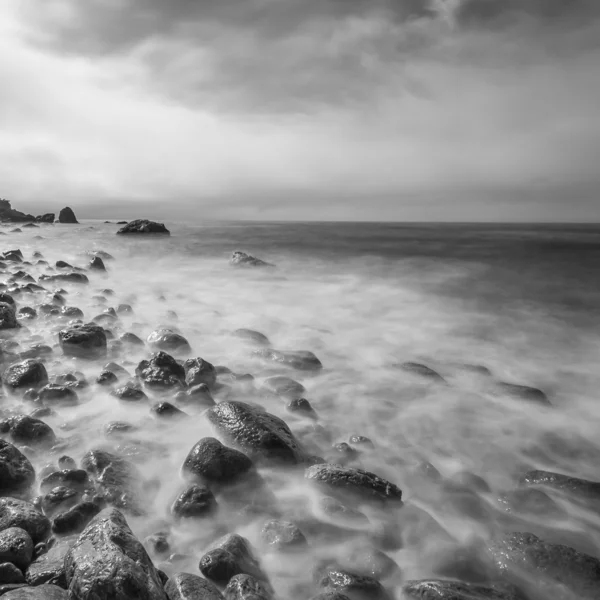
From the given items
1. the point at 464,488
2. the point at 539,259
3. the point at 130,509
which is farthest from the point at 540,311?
the point at 539,259

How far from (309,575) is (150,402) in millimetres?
2554

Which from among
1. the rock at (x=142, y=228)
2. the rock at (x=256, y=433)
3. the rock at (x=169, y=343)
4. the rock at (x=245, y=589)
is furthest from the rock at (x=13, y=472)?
the rock at (x=142, y=228)

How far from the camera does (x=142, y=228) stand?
3775 cm

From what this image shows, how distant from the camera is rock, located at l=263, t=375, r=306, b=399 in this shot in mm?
4777

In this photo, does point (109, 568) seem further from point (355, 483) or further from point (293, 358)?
point (293, 358)

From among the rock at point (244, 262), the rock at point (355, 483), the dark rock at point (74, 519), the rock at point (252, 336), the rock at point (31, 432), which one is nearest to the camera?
the dark rock at point (74, 519)

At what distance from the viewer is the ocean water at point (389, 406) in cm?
A: 284

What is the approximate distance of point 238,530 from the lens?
2762 millimetres

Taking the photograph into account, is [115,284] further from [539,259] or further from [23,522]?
[539,259]

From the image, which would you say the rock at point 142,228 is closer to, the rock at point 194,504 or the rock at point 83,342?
the rock at point 83,342

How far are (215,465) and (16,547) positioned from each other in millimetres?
1346

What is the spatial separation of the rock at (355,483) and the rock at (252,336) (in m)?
3.57

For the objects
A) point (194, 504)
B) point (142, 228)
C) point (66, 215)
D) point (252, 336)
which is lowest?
point (194, 504)

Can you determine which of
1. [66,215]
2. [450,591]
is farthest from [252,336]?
[66,215]
